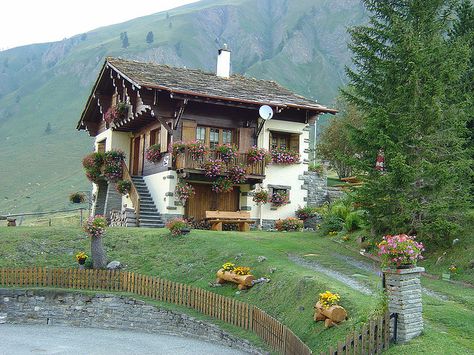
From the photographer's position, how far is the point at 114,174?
3228 centimetres

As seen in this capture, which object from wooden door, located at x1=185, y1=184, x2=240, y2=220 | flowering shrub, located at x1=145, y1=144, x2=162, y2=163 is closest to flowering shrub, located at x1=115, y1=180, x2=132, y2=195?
flowering shrub, located at x1=145, y1=144, x2=162, y2=163

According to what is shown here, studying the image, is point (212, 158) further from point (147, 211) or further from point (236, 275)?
point (236, 275)

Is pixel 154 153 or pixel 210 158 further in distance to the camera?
pixel 154 153

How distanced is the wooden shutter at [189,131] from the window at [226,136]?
68.5 inches

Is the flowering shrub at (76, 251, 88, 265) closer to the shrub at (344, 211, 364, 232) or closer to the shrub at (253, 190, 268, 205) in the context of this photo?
the shrub at (344, 211, 364, 232)

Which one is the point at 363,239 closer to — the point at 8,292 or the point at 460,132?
the point at 460,132

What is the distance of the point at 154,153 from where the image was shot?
29.5m

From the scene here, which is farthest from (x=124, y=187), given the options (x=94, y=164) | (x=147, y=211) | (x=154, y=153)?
(x=94, y=164)

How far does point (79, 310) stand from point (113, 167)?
13984 mm

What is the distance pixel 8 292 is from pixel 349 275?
10824 millimetres

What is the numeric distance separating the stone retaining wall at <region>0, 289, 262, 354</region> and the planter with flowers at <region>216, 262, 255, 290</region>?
6.39 feet

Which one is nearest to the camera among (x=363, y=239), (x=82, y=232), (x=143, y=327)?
(x=143, y=327)

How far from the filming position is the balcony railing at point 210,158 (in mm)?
27047

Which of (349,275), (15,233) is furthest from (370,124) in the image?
(15,233)
